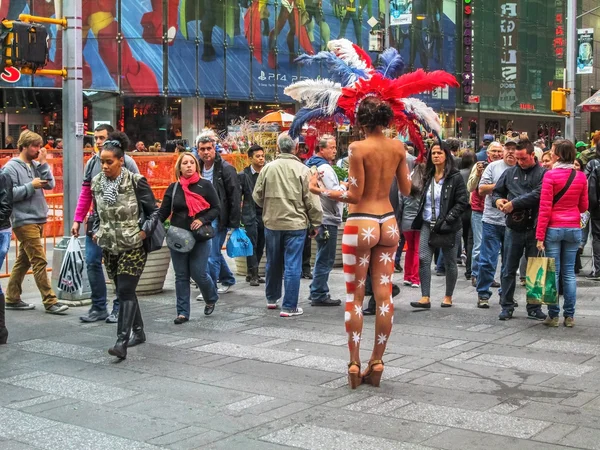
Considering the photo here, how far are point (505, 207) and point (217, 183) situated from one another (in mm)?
3356

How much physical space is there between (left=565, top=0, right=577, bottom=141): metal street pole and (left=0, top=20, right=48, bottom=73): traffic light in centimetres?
1856

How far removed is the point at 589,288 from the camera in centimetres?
1212

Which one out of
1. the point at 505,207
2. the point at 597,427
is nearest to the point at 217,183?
the point at 505,207

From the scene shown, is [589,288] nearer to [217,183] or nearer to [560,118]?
[217,183]

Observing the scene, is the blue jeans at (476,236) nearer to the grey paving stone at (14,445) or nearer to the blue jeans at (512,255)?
the blue jeans at (512,255)

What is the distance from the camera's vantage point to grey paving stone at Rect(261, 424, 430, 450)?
544cm

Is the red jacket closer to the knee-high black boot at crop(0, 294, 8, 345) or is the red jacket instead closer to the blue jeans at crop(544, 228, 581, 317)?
the blue jeans at crop(544, 228, 581, 317)

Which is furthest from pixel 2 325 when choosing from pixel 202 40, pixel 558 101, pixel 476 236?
pixel 202 40

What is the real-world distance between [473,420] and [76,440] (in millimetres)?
2465

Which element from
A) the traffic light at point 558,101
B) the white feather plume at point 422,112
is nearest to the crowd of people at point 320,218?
the white feather plume at point 422,112

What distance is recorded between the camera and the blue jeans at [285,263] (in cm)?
1005

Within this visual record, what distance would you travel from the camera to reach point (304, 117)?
31.5 feet

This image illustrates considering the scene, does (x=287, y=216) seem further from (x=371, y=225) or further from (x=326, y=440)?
(x=326, y=440)

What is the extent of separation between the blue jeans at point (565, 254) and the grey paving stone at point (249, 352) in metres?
2.82
